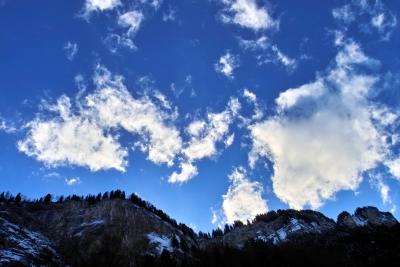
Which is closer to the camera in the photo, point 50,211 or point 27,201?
point 50,211

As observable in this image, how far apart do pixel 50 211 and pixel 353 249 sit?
118 meters

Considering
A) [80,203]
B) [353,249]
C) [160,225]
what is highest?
[80,203]

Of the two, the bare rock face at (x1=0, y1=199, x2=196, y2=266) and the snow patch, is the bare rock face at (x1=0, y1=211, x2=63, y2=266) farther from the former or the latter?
the snow patch

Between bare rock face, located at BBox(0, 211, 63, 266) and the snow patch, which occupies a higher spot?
the snow patch

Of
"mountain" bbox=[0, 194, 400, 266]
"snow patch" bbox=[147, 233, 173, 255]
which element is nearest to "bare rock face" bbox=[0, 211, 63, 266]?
"mountain" bbox=[0, 194, 400, 266]

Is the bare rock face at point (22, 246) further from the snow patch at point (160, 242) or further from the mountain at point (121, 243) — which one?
the snow patch at point (160, 242)

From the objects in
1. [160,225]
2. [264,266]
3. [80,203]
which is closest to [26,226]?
[80,203]

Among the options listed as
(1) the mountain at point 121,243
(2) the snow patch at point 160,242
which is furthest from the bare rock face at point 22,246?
(2) the snow patch at point 160,242

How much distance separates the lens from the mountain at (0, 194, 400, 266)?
9794cm

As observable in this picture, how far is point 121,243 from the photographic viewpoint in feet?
442

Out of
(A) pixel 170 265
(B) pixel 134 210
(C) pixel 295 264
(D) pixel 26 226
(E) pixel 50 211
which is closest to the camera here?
(C) pixel 295 264

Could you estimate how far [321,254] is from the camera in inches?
3883

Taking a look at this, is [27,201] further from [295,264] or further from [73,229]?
[295,264]

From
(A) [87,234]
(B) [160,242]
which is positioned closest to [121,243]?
(A) [87,234]
